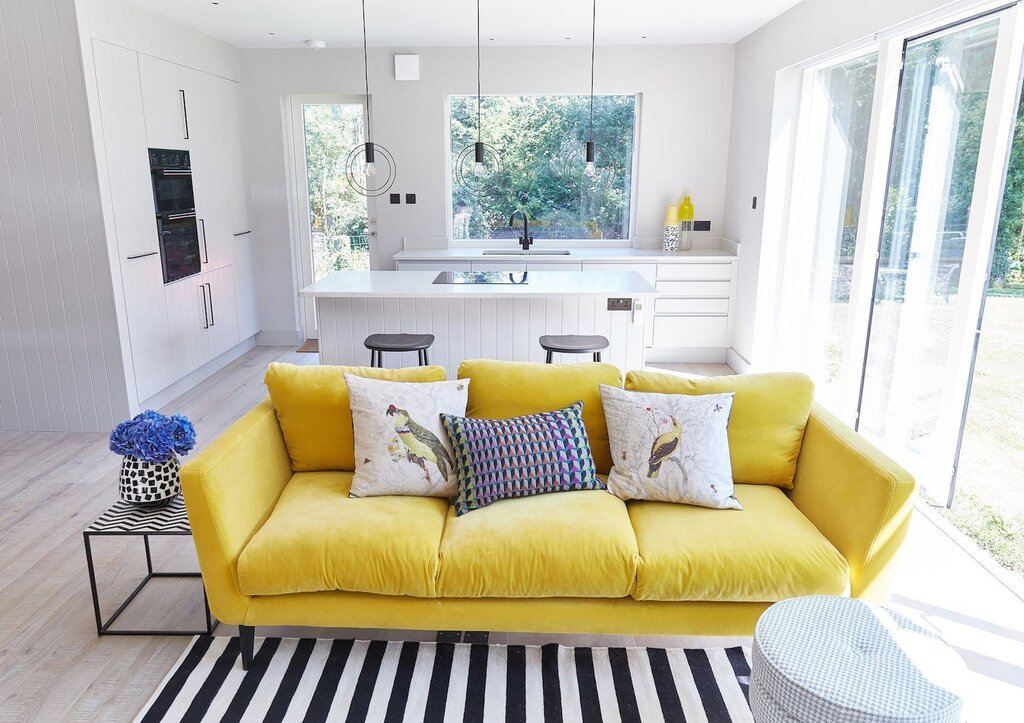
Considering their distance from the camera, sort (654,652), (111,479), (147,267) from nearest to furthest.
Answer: (654,652)
(111,479)
(147,267)

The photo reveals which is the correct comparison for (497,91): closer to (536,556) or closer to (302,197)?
(302,197)

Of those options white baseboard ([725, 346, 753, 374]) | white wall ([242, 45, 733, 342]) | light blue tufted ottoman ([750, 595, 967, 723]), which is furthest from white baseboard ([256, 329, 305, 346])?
light blue tufted ottoman ([750, 595, 967, 723])

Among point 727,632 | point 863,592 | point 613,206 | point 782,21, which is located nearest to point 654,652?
point 727,632

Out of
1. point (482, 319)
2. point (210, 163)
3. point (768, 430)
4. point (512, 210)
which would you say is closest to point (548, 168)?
point (512, 210)

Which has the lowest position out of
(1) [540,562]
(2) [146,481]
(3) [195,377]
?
(3) [195,377]

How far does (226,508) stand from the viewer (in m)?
2.12

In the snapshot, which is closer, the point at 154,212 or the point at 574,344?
the point at 574,344

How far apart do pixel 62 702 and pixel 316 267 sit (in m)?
4.67

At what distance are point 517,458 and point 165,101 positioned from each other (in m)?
3.80

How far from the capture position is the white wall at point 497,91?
5.73 meters

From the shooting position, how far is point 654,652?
91.0 inches

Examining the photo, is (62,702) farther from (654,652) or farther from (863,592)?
(863,592)

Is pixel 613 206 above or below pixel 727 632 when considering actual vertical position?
above

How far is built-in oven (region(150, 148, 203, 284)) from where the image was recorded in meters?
4.56
